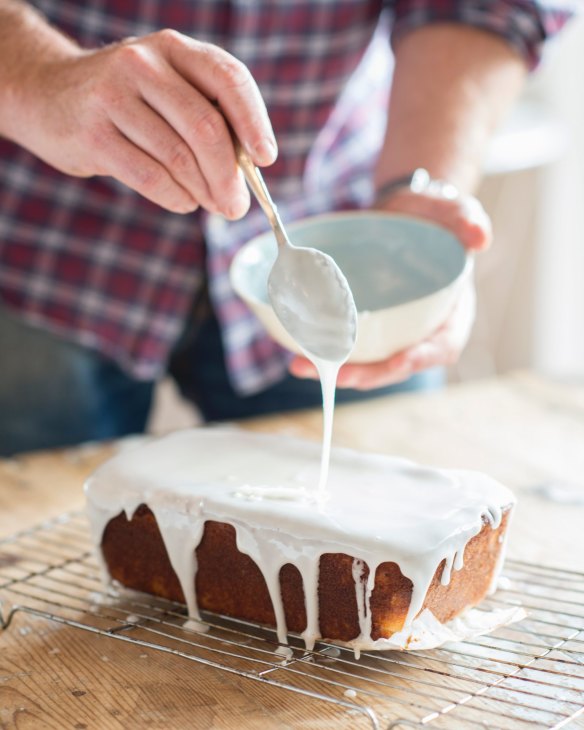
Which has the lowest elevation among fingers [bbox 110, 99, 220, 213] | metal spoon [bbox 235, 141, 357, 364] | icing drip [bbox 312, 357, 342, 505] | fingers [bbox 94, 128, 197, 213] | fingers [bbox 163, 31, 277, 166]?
icing drip [bbox 312, 357, 342, 505]

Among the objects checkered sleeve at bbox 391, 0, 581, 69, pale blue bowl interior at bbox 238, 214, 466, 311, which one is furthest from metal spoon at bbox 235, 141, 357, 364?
checkered sleeve at bbox 391, 0, 581, 69

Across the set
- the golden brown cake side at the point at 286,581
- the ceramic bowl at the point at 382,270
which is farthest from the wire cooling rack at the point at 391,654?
the ceramic bowl at the point at 382,270

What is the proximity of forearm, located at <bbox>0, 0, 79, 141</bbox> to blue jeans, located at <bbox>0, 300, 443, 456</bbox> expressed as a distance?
545 mm

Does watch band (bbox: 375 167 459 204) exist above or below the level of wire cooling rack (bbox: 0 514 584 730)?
above

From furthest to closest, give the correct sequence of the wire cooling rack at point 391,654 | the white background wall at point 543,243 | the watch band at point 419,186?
the white background wall at point 543,243
the watch band at point 419,186
the wire cooling rack at point 391,654

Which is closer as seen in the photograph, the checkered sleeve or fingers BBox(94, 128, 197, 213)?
fingers BBox(94, 128, 197, 213)

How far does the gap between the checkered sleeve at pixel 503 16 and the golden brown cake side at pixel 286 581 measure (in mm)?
845

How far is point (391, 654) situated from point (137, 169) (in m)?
0.56

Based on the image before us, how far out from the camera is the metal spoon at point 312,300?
1073 mm

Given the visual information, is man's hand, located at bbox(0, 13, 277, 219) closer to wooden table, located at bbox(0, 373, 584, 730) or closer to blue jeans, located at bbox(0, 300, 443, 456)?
wooden table, located at bbox(0, 373, 584, 730)

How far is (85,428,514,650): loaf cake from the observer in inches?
39.5

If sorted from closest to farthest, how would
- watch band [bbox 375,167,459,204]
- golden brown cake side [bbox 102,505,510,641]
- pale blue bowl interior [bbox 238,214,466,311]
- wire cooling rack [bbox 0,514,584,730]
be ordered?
1. wire cooling rack [bbox 0,514,584,730]
2. golden brown cake side [bbox 102,505,510,641]
3. pale blue bowl interior [bbox 238,214,466,311]
4. watch band [bbox 375,167,459,204]

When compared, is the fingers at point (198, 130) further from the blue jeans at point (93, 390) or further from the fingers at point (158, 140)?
the blue jeans at point (93, 390)

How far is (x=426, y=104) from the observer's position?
1552mm
